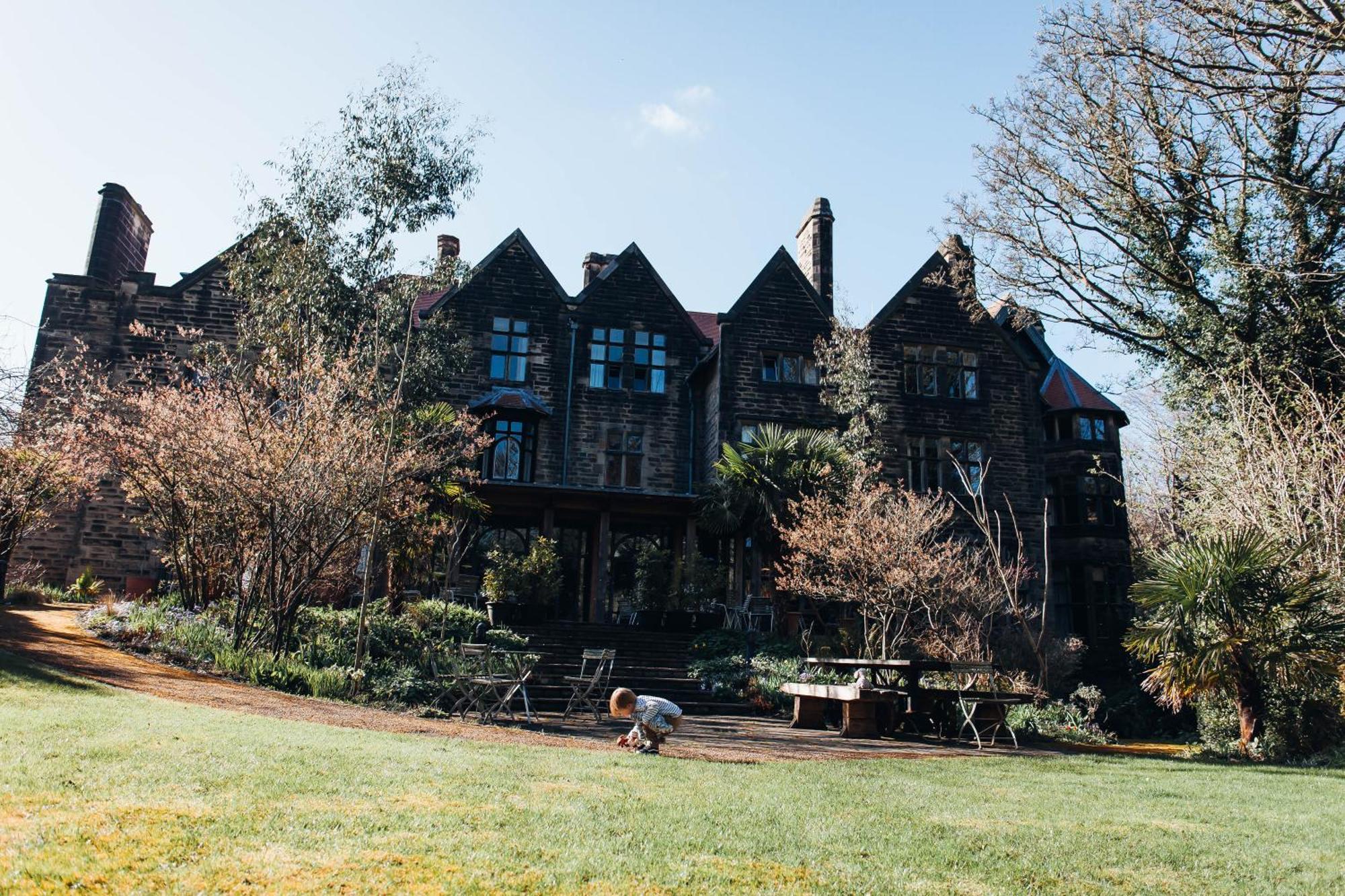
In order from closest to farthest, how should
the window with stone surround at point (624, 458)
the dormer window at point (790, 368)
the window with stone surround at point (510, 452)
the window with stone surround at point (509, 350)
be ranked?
the window with stone surround at point (510, 452)
the window with stone surround at point (624, 458)
the window with stone surround at point (509, 350)
the dormer window at point (790, 368)

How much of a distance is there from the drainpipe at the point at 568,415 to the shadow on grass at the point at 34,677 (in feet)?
47.4

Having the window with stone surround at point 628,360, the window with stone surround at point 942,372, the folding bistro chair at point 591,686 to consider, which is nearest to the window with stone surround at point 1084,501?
the window with stone surround at point 942,372

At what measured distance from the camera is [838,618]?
21.7 m

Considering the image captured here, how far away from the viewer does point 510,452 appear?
24.4 m

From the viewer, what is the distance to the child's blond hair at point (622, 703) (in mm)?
9250

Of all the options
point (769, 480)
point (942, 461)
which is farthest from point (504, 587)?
point (942, 461)

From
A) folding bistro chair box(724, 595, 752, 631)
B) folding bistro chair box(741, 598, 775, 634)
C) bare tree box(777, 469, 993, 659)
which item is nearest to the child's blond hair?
bare tree box(777, 469, 993, 659)

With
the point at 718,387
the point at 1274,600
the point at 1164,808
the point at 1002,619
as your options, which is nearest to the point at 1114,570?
the point at 1002,619

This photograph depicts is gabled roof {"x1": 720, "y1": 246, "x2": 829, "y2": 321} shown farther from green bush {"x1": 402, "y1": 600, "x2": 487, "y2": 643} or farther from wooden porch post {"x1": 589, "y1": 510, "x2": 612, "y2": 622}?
green bush {"x1": 402, "y1": 600, "x2": 487, "y2": 643}

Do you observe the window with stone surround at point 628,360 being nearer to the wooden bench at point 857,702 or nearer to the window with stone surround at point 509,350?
the window with stone surround at point 509,350

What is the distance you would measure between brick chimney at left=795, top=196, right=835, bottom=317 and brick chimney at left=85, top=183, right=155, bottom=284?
60.6 feet

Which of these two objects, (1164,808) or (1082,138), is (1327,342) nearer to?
(1082,138)

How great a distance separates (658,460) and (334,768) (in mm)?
18919

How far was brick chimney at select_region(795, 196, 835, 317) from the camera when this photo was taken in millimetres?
27469
